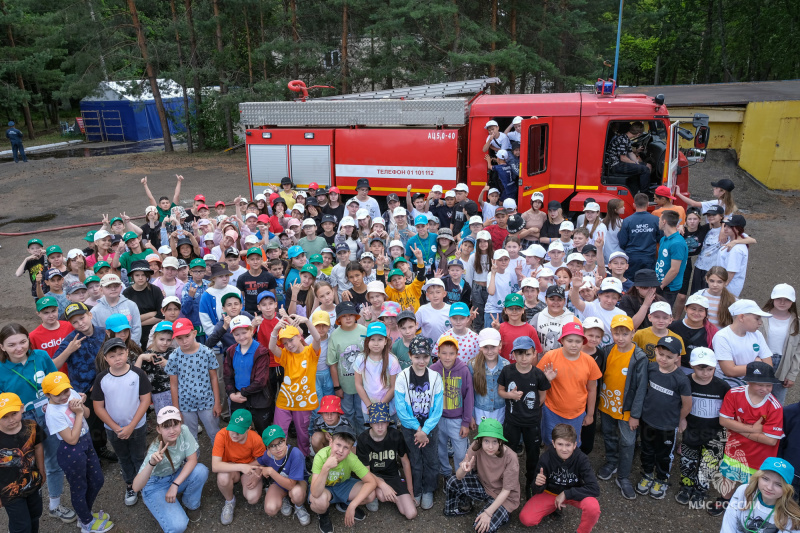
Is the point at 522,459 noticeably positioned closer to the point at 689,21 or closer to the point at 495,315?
the point at 495,315

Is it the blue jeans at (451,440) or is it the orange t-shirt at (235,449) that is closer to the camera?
the orange t-shirt at (235,449)

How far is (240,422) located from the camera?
15.0 feet

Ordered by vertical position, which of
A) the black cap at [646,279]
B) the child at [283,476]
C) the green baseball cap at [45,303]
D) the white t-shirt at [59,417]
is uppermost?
the black cap at [646,279]

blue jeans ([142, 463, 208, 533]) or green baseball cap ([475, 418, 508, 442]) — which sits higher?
green baseball cap ([475, 418, 508, 442])

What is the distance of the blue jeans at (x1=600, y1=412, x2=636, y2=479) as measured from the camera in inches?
189

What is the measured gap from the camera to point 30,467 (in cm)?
411

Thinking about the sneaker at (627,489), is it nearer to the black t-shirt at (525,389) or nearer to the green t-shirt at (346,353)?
the black t-shirt at (525,389)

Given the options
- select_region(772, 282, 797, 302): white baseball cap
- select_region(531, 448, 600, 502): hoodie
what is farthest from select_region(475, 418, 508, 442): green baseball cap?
select_region(772, 282, 797, 302): white baseball cap

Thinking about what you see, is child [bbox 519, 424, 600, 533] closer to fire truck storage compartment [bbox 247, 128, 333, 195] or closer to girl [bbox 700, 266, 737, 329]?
girl [bbox 700, 266, 737, 329]

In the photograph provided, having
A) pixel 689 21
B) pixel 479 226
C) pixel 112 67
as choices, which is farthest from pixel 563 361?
pixel 689 21

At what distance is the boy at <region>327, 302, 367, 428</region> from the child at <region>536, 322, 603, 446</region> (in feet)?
6.04

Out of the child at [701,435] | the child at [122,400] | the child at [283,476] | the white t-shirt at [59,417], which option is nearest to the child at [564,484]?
the child at [701,435]

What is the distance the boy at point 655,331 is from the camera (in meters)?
4.79

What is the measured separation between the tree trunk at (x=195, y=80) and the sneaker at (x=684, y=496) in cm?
2463
